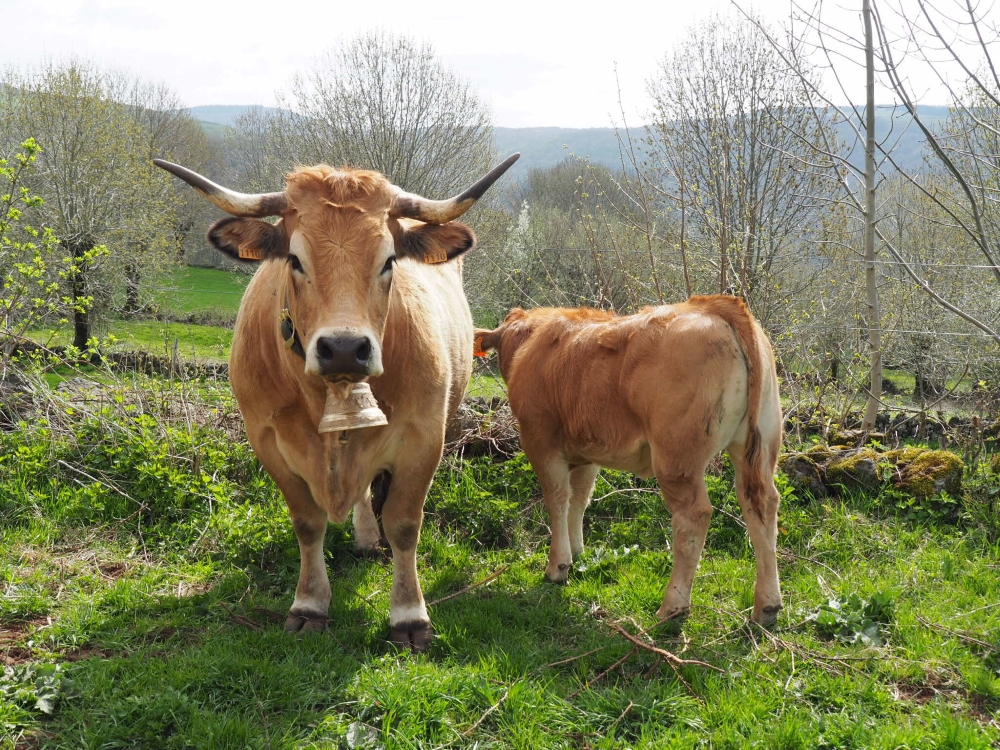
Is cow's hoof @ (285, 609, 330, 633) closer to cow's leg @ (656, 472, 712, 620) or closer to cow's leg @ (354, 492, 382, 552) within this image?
cow's leg @ (354, 492, 382, 552)

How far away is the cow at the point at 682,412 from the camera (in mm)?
4215

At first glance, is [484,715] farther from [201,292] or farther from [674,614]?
[201,292]

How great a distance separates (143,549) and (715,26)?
A: 1876 centimetres

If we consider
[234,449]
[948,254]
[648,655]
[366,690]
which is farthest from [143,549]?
[948,254]

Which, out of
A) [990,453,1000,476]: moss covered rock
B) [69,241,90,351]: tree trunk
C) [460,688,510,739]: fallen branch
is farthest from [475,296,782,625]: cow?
[69,241,90,351]: tree trunk

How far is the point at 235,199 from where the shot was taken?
12.2 ft

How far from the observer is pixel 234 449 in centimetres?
650

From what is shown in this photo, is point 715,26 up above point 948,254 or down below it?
above

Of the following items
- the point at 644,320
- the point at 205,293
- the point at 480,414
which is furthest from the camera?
the point at 205,293

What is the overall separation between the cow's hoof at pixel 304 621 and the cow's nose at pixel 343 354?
183cm

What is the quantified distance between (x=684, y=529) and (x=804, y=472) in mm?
2547

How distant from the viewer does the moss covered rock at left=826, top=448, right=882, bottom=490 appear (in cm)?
619

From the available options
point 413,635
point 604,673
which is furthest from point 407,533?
point 604,673

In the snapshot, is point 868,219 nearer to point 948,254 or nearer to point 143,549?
point 143,549
